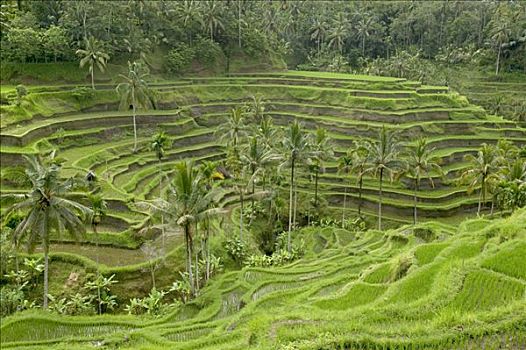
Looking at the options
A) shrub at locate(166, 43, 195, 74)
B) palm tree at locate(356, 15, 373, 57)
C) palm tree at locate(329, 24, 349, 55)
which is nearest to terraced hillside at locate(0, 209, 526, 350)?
shrub at locate(166, 43, 195, 74)

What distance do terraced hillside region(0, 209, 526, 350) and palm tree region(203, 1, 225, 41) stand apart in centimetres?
4695

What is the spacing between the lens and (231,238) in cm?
2991

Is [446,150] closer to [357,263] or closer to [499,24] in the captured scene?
[357,263]

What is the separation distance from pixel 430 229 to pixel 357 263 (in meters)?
7.29

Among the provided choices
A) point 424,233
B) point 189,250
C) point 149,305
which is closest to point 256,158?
point 424,233

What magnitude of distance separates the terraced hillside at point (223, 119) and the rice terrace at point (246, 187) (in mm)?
199

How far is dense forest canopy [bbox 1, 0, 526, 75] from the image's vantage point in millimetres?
52438

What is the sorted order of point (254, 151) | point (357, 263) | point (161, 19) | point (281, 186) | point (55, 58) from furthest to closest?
point (161, 19), point (55, 58), point (281, 186), point (254, 151), point (357, 263)

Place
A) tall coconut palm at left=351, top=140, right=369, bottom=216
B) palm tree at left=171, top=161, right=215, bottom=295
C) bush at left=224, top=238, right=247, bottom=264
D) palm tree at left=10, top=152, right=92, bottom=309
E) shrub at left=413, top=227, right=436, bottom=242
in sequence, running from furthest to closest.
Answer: tall coconut palm at left=351, top=140, right=369, bottom=216
shrub at left=413, top=227, right=436, bottom=242
bush at left=224, top=238, right=247, bottom=264
palm tree at left=171, top=161, right=215, bottom=295
palm tree at left=10, top=152, right=92, bottom=309

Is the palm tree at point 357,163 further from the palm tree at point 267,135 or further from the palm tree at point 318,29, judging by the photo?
the palm tree at point 318,29

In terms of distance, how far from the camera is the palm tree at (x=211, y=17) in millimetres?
66125

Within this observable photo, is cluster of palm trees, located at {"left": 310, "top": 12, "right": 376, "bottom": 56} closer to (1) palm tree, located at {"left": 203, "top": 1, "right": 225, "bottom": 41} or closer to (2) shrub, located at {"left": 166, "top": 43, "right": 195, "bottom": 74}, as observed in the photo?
(1) palm tree, located at {"left": 203, "top": 1, "right": 225, "bottom": 41}

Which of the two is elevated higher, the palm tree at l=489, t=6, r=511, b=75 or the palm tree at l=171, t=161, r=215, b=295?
the palm tree at l=489, t=6, r=511, b=75

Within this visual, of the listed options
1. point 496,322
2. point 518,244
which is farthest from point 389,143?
point 496,322
